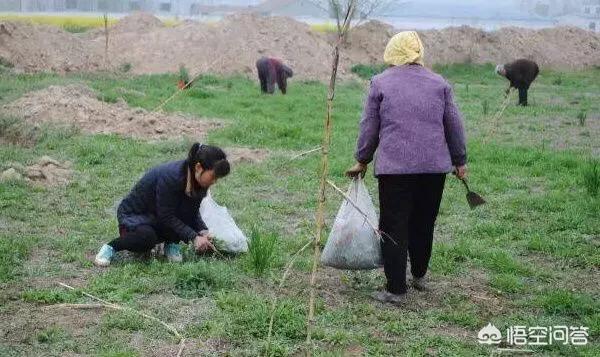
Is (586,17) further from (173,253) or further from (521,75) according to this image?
(173,253)

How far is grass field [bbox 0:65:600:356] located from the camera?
454cm


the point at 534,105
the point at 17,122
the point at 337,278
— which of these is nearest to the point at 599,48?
the point at 534,105

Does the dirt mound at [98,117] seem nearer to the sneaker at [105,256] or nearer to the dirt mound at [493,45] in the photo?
the sneaker at [105,256]

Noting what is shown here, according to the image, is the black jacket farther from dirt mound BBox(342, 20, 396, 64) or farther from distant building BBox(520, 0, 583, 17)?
distant building BBox(520, 0, 583, 17)

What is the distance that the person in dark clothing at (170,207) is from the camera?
208 inches

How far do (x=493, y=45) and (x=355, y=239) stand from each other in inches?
1151

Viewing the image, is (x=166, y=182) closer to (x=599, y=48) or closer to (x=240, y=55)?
(x=240, y=55)

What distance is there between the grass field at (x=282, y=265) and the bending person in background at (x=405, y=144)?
0.52m

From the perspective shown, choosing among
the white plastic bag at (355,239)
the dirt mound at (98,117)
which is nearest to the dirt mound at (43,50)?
the dirt mound at (98,117)

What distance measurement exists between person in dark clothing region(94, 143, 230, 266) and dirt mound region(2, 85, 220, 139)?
20.2ft

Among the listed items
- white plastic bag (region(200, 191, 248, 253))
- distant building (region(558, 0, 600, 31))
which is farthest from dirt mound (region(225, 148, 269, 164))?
distant building (region(558, 0, 600, 31))

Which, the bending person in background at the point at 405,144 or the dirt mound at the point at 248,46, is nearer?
the bending person in background at the point at 405,144

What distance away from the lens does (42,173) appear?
8719 millimetres

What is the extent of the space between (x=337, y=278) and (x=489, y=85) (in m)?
19.5
